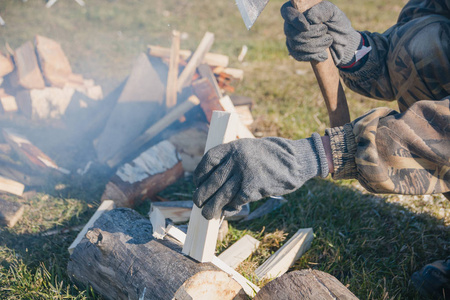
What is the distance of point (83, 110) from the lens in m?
3.70

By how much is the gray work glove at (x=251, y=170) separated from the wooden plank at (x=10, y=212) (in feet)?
5.41

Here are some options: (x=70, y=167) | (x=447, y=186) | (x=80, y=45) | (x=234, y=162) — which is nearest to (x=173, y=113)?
(x=70, y=167)

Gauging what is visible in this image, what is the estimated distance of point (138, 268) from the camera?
164 centimetres

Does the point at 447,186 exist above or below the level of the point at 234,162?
below

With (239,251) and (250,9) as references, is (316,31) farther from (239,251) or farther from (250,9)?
(239,251)

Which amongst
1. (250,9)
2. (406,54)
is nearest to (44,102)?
(250,9)

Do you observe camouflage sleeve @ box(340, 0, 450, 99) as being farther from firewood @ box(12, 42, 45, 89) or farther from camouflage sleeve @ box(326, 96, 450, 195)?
firewood @ box(12, 42, 45, 89)

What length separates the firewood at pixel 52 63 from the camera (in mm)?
3676

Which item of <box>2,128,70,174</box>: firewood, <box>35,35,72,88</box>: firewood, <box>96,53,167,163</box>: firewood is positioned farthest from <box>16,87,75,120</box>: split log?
<box>96,53,167,163</box>: firewood

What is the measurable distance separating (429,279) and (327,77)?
1.36 m

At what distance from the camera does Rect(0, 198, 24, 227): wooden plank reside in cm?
240

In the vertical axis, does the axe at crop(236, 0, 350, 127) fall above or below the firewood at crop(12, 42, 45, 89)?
above

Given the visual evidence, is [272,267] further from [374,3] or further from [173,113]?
[374,3]

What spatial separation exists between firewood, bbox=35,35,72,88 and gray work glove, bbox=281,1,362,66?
2.87 meters
